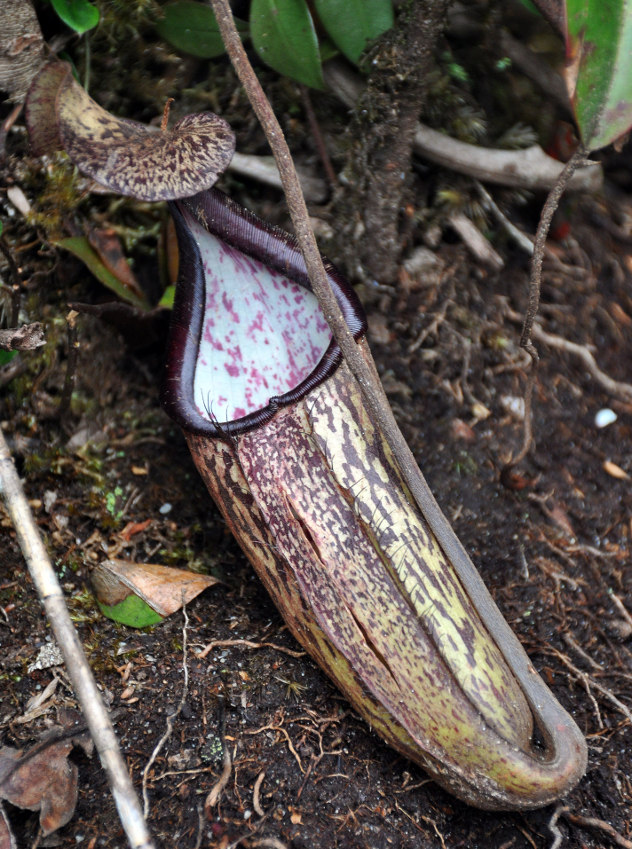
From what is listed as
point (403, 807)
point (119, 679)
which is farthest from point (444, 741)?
point (119, 679)

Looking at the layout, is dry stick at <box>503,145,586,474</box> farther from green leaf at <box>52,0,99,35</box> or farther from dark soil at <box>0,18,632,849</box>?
green leaf at <box>52,0,99,35</box>

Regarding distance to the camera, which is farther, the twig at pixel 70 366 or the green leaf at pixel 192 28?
the green leaf at pixel 192 28

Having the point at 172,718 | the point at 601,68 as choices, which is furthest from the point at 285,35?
the point at 172,718

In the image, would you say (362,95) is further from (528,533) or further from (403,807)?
(403,807)

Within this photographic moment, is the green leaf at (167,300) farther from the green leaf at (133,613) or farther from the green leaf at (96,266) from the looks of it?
the green leaf at (133,613)

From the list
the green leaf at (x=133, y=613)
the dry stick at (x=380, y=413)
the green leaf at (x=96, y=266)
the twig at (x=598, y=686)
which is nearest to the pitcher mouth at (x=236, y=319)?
the dry stick at (x=380, y=413)
